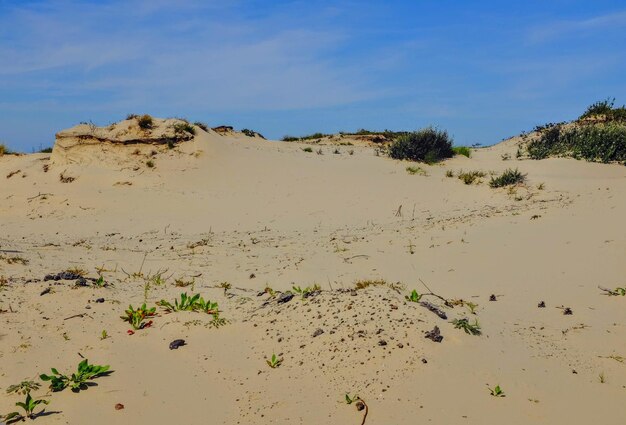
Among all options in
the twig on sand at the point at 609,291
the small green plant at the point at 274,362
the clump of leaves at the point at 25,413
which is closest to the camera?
the clump of leaves at the point at 25,413

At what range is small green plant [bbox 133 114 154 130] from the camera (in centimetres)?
1343

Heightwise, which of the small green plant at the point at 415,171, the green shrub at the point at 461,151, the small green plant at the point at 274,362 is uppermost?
the green shrub at the point at 461,151

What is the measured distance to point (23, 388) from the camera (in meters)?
2.95

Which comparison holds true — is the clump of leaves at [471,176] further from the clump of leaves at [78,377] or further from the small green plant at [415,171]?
the clump of leaves at [78,377]

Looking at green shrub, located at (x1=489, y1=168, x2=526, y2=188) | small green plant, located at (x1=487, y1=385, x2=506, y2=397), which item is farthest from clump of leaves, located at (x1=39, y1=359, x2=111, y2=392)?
green shrub, located at (x1=489, y1=168, x2=526, y2=188)

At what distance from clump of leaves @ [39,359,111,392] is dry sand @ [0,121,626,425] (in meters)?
0.06

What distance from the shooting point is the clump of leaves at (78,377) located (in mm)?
2982

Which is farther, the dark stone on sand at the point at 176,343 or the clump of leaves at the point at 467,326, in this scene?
the clump of leaves at the point at 467,326

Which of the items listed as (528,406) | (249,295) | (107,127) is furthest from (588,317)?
(107,127)

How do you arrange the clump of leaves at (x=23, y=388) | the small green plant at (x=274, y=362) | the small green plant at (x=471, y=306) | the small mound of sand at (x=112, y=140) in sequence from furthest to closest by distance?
the small mound of sand at (x=112, y=140), the small green plant at (x=471, y=306), the small green plant at (x=274, y=362), the clump of leaves at (x=23, y=388)

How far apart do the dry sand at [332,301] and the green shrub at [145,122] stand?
8.97 ft

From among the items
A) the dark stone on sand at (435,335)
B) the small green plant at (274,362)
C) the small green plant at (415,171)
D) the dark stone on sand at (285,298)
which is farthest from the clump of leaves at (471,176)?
the small green plant at (274,362)

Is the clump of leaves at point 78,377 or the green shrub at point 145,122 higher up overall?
the green shrub at point 145,122

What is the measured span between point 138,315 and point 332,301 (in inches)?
58.5
